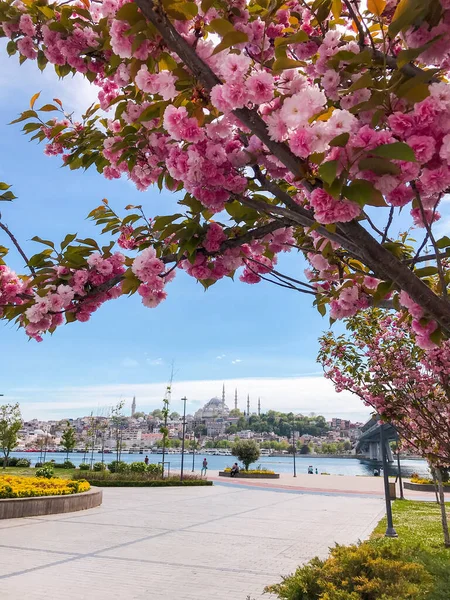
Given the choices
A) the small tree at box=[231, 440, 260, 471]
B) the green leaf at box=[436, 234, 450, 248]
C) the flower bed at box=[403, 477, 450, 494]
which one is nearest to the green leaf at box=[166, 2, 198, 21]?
the green leaf at box=[436, 234, 450, 248]

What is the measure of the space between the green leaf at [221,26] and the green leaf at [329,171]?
59cm

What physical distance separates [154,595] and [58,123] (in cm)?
515

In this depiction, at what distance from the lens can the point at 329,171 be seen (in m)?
1.29

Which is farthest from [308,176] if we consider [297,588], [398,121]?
[297,588]

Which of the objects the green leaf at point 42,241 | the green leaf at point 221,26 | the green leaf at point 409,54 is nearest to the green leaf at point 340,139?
the green leaf at point 409,54

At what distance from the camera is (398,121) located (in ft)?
4.51

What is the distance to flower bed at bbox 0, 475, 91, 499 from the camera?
1066cm

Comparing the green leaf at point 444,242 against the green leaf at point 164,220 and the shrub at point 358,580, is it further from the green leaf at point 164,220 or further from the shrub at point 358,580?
the shrub at point 358,580

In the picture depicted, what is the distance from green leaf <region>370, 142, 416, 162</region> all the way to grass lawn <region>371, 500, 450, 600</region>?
3.74m

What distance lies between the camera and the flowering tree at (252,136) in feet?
4.58

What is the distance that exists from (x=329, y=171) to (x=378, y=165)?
17 cm

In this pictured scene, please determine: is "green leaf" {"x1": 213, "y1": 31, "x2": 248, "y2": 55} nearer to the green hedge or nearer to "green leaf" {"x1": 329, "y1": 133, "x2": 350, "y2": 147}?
"green leaf" {"x1": 329, "y1": 133, "x2": 350, "y2": 147}

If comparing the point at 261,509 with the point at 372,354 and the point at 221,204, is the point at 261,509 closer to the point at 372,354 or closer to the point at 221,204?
the point at 372,354

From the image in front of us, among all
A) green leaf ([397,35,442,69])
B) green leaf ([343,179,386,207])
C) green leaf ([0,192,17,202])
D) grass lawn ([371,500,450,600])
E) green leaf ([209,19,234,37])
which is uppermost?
green leaf ([0,192,17,202])
